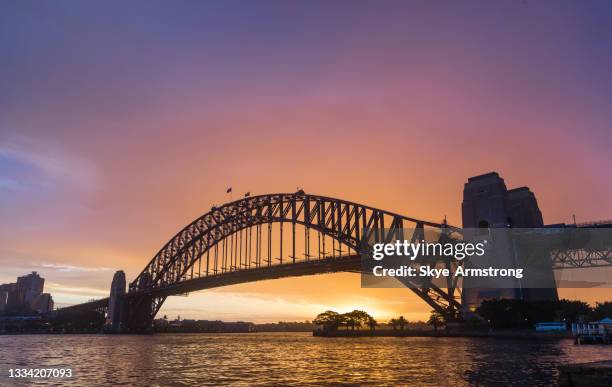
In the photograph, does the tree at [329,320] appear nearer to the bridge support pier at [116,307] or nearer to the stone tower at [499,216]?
the stone tower at [499,216]

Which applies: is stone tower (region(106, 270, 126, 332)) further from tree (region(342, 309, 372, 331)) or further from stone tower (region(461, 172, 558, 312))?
stone tower (region(461, 172, 558, 312))

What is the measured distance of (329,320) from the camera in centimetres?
12950

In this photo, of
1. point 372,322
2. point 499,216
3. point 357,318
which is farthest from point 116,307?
point 499,216

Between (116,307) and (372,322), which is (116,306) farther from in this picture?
(372,322)

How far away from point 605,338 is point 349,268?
40586 mm

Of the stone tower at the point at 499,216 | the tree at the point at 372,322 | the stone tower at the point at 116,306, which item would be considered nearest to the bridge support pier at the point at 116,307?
the stone tower at the point at 116,306

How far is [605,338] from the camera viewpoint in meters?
61.3

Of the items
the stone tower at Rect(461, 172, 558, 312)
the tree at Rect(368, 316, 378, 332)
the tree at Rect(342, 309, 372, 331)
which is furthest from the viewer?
the tree at Rect(342, 309, 372, 331)

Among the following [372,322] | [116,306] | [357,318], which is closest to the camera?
[372,322]

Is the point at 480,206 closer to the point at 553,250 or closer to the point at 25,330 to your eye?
the point at 553,250

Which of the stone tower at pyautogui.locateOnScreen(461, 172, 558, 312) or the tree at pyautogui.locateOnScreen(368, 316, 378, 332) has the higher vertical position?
the stone tower at pyautogui.locateOnScreen(461, 172, 558, 312)

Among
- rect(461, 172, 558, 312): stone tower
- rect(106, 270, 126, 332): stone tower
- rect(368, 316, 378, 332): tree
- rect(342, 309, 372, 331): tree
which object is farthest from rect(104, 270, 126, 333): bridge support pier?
rect(461, 172, 558, 312): stone tower

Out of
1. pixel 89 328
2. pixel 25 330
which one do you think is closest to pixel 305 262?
pixel 89 328

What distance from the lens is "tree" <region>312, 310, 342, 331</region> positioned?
125938 mm
